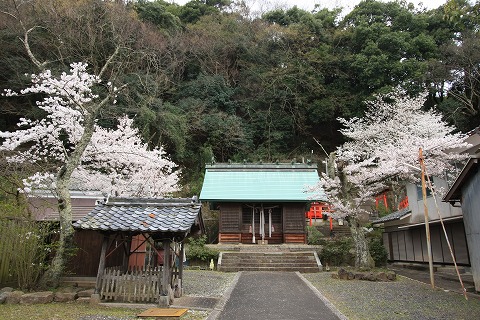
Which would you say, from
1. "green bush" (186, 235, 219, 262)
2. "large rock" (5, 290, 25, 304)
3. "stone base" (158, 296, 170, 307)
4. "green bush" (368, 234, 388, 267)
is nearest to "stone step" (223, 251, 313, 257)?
"green bush" (186, 235, 219, 262)

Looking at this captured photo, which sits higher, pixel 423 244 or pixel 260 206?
pixel 260 206

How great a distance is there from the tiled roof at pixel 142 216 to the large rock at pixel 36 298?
172 cm

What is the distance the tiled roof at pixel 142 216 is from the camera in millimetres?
7312

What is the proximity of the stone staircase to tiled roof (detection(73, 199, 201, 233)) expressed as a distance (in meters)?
7.58

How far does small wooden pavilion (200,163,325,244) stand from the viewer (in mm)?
19516

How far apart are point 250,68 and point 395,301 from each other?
26502 mm

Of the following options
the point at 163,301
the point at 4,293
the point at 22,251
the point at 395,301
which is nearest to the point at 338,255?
the point at 395,301

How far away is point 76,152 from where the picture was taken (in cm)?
869

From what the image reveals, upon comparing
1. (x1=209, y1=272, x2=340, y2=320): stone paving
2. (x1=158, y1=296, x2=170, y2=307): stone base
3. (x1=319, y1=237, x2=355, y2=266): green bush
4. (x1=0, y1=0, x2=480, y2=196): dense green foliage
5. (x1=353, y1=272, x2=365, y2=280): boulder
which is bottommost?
(x1=209, y1=272, x2=340, y2=320): stone paving

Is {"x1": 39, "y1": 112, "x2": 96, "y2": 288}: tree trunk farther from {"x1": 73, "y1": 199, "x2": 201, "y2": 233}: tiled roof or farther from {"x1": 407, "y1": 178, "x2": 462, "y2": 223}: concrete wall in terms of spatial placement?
{"x1": 407, "y1": 178, "x2": 462, "y2": 223}: concrete wall

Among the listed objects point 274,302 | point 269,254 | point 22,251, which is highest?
point 22,251

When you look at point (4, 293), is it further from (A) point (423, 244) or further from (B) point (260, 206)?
(A) point (423, 244)

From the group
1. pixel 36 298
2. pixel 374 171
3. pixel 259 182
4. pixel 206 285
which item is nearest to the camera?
pixel 36 298

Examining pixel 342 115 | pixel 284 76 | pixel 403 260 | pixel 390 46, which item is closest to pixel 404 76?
pixel 390 46
